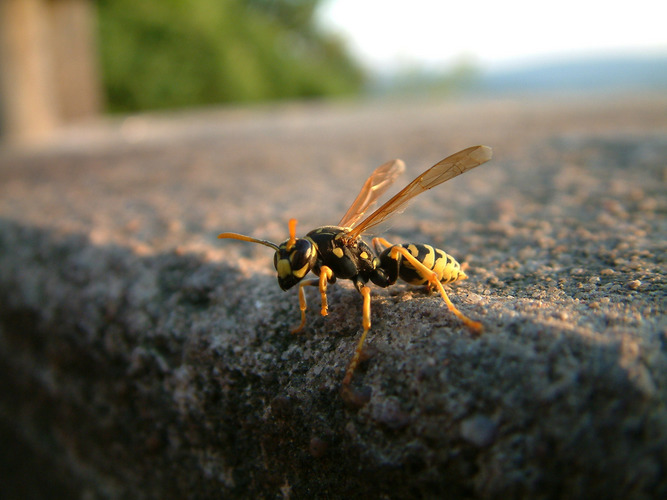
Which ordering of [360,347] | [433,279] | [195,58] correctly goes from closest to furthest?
[360,347], [433,279], [195,58]

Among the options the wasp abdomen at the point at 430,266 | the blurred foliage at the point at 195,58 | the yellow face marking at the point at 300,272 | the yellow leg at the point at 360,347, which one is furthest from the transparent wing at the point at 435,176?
the blurred foliage at the point at 195,58

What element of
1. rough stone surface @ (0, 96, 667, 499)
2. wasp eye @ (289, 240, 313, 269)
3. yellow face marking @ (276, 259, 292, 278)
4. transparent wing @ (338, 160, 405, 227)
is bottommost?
rough stone surface @ (0, 96, 667, 499)

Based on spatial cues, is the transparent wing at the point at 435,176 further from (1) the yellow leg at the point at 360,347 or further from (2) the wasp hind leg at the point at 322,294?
(1) the yellow leg at the point at 360,347

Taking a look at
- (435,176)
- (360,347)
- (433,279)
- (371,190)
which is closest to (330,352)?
(360,347)

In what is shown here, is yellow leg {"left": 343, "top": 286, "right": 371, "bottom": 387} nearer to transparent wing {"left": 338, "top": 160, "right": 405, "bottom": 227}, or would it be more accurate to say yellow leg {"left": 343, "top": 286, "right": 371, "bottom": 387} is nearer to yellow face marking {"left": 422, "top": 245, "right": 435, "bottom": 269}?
yellow face marking {"left": 422, "top": 245, "right": 435, "bottom": 269}

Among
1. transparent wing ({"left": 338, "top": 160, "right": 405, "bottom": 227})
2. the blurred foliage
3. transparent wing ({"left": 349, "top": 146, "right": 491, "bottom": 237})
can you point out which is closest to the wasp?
transparent wing ({"left": 349, "top": 146, "right": 491, "bottom": 237})

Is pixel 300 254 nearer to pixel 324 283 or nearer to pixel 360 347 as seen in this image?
pixel 324 283
